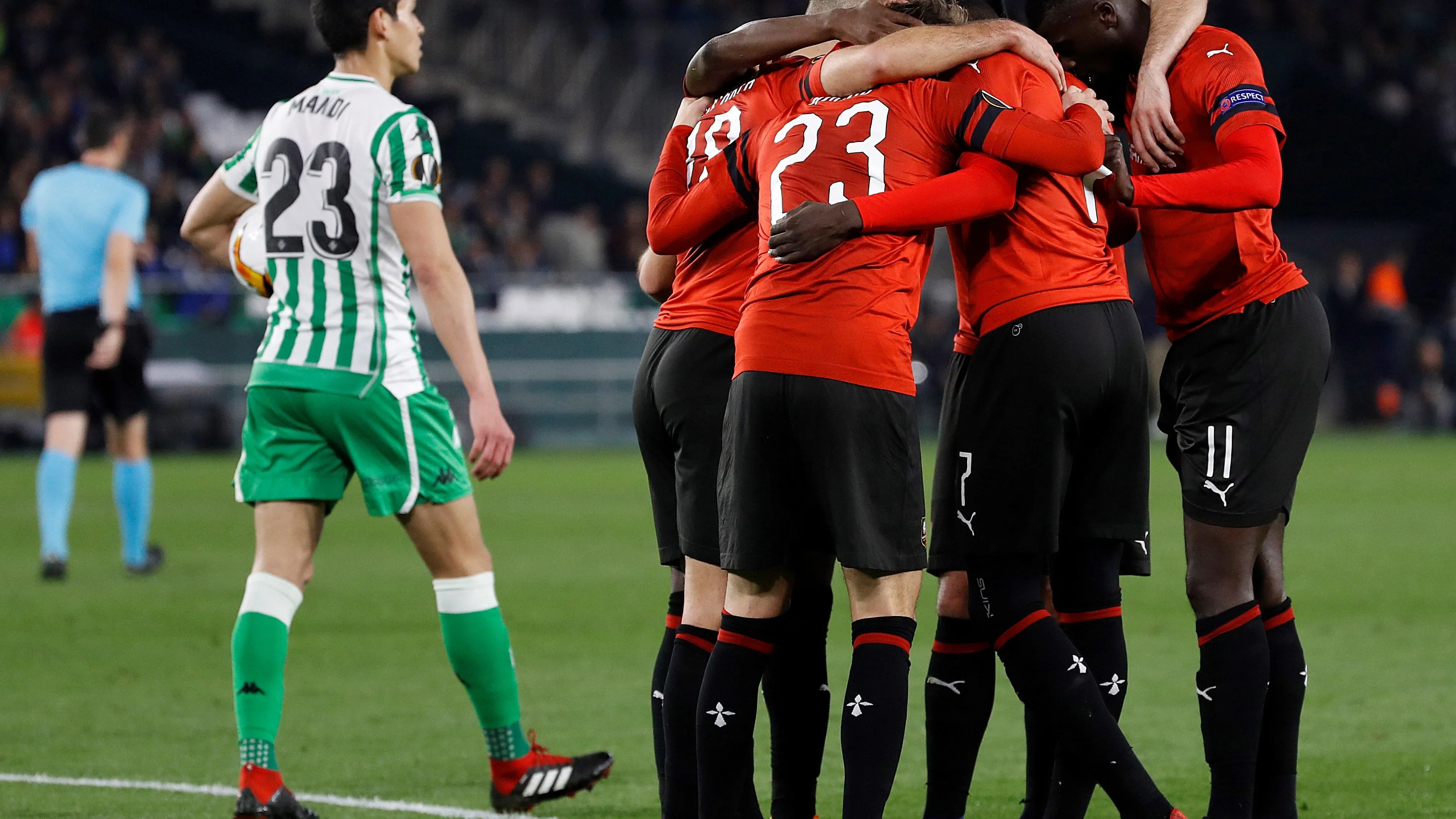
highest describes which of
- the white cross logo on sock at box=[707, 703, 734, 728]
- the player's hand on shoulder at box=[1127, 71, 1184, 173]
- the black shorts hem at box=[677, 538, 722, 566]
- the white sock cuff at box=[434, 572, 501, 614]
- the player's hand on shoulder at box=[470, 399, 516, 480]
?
the player's hand on shoulder at box=[1127, 71, 1184, 173]

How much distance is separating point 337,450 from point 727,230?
1.28 metres

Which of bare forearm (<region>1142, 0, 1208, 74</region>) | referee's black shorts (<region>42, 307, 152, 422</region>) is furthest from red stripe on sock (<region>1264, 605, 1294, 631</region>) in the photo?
referee's black shorts (<region>42, 307, 152, 422</region>)

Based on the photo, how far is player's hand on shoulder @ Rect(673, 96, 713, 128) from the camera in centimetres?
426

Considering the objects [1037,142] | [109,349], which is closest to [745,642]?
[1037,142]

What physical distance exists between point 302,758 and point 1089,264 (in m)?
2.95

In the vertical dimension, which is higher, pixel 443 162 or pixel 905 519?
pixel 905 519

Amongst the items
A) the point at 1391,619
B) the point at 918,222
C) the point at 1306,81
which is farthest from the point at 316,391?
the point at 1306,81

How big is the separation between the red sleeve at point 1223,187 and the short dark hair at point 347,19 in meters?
2.07

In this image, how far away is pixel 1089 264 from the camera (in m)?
4.02

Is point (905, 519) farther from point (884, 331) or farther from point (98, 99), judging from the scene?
point (98, 99)

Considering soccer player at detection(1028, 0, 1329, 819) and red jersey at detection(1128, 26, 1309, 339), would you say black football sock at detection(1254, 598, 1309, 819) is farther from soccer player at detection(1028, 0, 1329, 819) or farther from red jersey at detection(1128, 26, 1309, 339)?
red jersey at detection(1128, 26, 1309, 339)

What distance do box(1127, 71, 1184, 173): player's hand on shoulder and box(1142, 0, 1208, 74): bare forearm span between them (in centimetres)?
3

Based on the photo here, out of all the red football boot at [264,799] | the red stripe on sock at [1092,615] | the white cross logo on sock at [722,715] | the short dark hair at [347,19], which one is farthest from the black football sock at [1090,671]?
the short dark hair at [347,19]

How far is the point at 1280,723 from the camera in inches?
168
